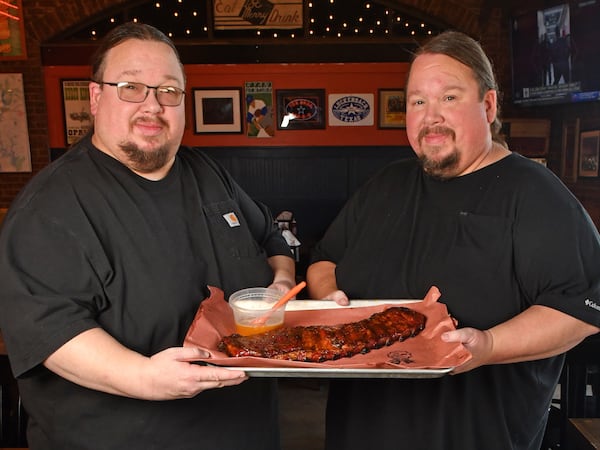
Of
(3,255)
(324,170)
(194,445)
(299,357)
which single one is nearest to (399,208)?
(299,357)

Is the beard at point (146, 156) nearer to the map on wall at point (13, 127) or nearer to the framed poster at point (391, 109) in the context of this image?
the framed poster at point (391, 109)

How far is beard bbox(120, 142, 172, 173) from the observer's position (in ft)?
5.20

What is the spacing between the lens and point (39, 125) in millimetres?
6582

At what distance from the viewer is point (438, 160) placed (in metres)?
1.66

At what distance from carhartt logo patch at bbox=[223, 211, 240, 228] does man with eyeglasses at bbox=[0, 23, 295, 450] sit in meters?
0.02

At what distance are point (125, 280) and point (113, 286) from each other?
4 centimetres

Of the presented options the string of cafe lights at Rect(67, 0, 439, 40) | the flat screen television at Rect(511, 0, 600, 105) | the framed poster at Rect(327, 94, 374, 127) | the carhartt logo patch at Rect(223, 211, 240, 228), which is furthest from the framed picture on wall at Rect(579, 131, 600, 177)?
the carhartt logo patch at Rect(223, 211, 240, 228)

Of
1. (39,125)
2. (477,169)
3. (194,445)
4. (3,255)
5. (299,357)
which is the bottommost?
(194,445)

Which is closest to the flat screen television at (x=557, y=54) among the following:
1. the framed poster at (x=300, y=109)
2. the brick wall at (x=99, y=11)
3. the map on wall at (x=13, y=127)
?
the brick wall at (x=99, y=11)

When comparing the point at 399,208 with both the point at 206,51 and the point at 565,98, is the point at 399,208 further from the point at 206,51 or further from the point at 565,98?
the point at 206,51

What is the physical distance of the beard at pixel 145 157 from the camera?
1.59 m

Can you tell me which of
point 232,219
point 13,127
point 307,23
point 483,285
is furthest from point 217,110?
point 483,285

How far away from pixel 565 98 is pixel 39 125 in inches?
246

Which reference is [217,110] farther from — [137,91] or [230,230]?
[137,91]
